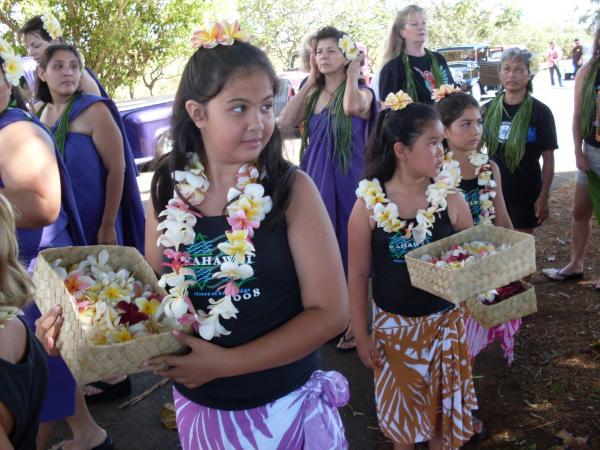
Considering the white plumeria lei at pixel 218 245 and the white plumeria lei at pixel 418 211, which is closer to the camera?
the white plumeria lei at pixel 218 245

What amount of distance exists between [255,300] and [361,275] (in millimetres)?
912

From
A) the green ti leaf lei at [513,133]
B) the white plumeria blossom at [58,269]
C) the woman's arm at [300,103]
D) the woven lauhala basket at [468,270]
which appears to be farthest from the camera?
the woman's arm at [300,103]

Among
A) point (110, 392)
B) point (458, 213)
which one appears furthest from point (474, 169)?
point (110, 392)

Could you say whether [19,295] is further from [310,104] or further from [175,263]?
[310,104]

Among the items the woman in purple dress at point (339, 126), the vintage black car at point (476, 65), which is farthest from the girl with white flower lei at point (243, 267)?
the vintage black car at point (476, 65)

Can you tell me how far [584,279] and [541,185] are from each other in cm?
105

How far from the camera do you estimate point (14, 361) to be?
4.51 ft

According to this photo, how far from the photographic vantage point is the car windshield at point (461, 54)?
19.3 m

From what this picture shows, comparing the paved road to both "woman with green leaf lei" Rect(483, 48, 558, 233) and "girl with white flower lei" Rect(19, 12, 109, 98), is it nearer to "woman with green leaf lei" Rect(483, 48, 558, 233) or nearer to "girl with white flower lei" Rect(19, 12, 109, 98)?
"woman with green leaf lei" Rect(483, 48, 558, 233)

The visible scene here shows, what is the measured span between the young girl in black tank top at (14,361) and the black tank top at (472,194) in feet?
7.63

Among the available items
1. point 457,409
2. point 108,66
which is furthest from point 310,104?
point 108,66

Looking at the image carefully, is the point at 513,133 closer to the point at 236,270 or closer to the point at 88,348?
the point at 236,270

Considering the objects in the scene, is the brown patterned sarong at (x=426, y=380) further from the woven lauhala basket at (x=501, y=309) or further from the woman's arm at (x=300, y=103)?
the woman's arm at (x=300, y=103)

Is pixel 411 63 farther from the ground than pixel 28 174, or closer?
farther from the ground
